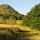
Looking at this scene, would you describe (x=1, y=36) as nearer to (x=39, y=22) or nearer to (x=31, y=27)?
(x=39, y=22)

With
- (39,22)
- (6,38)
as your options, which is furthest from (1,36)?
(39,22)

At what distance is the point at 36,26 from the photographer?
1278 inches

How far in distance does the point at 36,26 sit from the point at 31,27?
10.2ft

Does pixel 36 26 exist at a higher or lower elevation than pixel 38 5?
lower

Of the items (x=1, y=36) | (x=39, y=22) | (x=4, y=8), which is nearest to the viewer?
(x=1, y=36)

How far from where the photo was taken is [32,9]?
33969 millimetres

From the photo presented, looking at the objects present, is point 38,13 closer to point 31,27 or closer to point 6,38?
point 31,27

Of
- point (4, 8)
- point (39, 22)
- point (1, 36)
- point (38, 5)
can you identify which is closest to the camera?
point (1, 36)

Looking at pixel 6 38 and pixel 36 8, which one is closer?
pixel 6 38

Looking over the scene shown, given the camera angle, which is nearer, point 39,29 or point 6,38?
point 6,38

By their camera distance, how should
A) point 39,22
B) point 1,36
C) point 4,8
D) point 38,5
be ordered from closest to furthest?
point 1,36 < point 39,22 < point 38,5 < point 4,8

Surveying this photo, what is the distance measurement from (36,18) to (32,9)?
106 inches

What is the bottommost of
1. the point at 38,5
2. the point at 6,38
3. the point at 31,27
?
the point at 31,27

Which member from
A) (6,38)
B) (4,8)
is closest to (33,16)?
(6,38)
